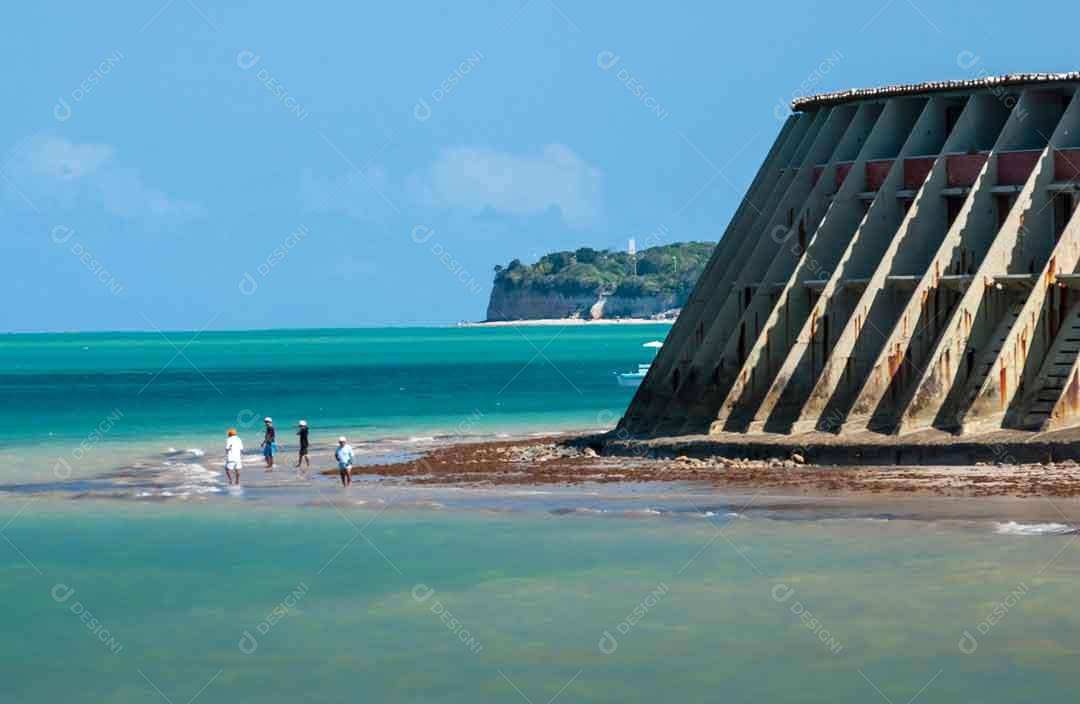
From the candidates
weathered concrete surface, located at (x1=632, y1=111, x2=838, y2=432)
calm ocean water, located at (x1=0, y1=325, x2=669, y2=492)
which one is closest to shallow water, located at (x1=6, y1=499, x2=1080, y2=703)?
weathered concrete surface, located at (x1=632, y1=111, x2=838, y2=432)

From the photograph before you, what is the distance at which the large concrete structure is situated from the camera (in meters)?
35.9

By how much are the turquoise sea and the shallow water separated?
2.0 inches

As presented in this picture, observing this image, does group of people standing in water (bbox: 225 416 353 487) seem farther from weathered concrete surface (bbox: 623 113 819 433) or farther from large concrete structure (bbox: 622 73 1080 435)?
large concrete structure (bbox: 622 73 1080 435)

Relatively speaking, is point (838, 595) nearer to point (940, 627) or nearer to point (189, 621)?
Result: point (940, 627)

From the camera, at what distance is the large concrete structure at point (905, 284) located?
3591 centimetres

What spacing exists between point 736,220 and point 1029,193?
9.03 m

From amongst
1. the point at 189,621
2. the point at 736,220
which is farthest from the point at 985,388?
the point at 189,621

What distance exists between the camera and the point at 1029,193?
3672 cm

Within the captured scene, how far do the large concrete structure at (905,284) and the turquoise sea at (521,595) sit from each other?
Answer: 4.37m

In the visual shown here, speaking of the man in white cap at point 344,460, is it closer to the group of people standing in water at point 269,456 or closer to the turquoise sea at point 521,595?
the group of people standing in water at point 269,456

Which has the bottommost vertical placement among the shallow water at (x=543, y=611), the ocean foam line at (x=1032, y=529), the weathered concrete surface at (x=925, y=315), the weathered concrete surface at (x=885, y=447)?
the shallow water at (x=543, y=611)

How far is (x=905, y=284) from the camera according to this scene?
1485 inches

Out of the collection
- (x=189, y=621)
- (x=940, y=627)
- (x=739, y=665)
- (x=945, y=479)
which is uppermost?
(x=945, y=479)

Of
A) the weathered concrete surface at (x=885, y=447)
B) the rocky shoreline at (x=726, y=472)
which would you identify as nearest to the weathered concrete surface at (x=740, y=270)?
the rocky shoreline at (x=726, y=472)
